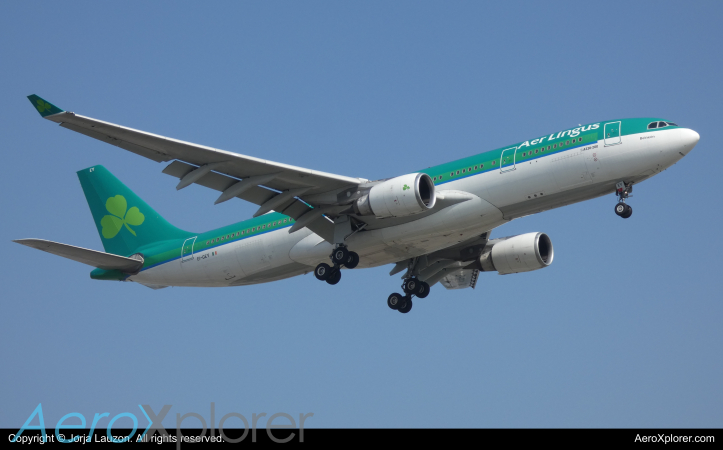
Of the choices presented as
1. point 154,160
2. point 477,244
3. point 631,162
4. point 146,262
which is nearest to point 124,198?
point 146,262

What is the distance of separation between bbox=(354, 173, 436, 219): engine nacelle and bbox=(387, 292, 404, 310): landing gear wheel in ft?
24.0

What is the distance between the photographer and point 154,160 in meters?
29.1

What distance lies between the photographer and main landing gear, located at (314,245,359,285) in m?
32.0

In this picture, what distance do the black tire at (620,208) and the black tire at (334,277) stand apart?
33.6 feet

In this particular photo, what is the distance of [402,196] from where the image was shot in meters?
29.5

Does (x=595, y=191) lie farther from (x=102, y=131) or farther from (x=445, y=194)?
(x=102, y=131)

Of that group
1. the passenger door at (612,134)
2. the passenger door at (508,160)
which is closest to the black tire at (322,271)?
the passenger door at (508,160)

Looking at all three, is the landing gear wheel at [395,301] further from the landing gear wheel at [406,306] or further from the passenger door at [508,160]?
the passenger door at [508,160]

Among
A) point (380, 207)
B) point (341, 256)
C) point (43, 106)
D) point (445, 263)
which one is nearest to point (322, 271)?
point (341, 256)

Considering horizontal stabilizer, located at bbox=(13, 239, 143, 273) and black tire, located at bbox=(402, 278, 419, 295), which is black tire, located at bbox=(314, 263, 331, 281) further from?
horizontal stabilizer, located at bbox=(13, 239, 143, 273)

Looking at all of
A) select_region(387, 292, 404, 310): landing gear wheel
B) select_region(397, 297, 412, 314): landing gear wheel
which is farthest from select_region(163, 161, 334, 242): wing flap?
select_region(397, 297, 412, 314): landing gear wheel

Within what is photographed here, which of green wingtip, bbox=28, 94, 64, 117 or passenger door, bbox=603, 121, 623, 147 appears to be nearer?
green wingtip, bbox=28, 94, 64, 117

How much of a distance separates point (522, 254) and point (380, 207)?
27.3ft

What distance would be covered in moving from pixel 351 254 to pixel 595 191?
8925 mm
